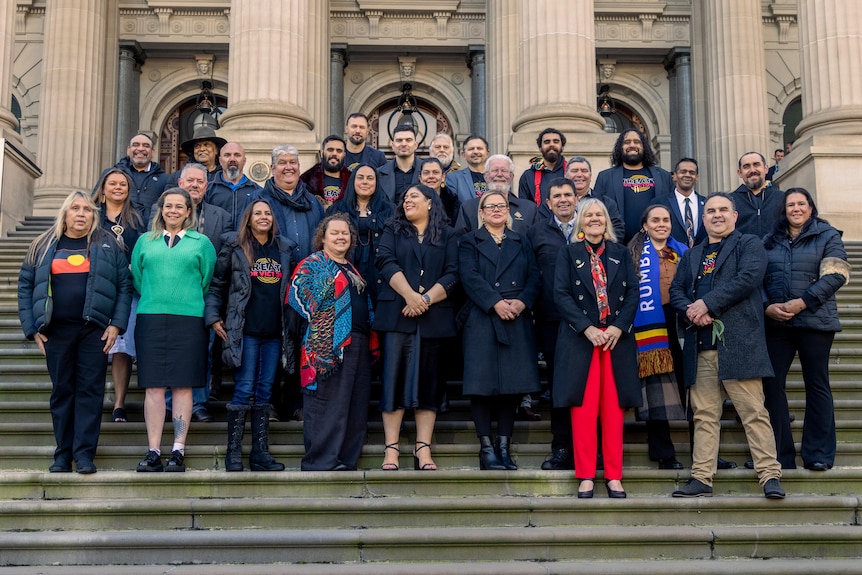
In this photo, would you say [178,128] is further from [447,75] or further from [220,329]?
[220,329]

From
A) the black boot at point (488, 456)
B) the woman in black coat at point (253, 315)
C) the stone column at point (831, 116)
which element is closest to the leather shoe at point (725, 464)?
the black boot at point (488, 456)

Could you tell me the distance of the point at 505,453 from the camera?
644 cm

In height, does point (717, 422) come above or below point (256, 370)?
below

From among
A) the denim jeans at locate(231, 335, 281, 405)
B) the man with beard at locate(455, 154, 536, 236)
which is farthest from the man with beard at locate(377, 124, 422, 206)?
the denim jeans at locate(231, 335, 281, 405)

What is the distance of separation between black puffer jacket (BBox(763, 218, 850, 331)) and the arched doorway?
1625 cm

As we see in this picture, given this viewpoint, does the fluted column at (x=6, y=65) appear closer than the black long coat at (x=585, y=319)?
No

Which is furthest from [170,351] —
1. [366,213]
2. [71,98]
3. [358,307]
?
[71,98]

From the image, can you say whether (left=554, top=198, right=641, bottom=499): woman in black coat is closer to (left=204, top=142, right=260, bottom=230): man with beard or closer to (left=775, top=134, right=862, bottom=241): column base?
(left=204, top=142, right=260, bottom=230): man with beard

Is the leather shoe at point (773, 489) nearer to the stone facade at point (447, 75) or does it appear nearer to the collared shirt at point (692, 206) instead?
the collared shirt at point (692, 206)

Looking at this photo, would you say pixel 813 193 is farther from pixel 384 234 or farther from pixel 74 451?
pixel 74 451

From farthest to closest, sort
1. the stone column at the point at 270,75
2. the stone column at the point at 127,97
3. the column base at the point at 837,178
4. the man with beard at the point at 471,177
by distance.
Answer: the stone column at the point at 127,97, the stone column at the point at 270,75, the column base at the point at 837,178, the man with beard at the point at 471,177

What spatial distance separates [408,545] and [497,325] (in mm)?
1643

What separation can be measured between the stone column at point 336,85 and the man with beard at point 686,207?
12898 millimetres

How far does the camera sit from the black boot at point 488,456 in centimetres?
634
